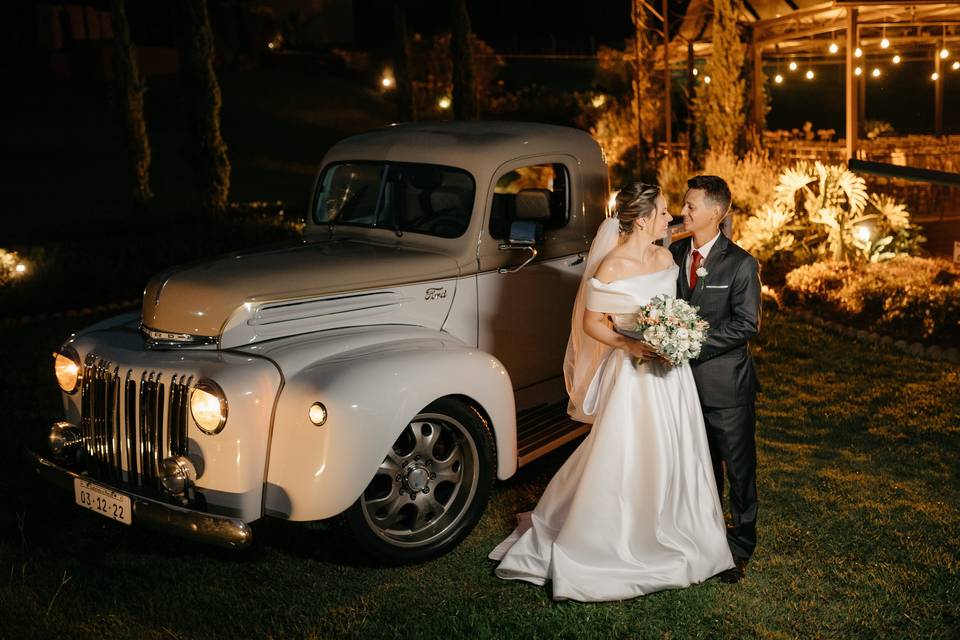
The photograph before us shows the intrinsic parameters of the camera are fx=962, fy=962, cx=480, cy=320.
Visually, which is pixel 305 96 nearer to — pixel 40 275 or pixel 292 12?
pixel 292 12

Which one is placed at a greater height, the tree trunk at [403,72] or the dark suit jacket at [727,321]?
the tree trunk at [403,72]

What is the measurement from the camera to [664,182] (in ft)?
49.2

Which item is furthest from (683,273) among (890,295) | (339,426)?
(890,295)

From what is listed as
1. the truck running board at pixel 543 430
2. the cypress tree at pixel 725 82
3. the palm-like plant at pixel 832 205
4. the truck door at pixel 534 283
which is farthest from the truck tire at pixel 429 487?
the cypress tree at pixel 725 82

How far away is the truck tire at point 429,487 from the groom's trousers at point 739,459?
1.20 m

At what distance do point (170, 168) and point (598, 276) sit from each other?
26468 mm

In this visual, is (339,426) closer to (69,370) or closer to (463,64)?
(69,370)

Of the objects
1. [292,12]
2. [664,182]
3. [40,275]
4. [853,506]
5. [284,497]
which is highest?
[292,12]

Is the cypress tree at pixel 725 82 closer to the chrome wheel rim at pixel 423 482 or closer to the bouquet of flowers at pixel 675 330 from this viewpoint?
the chrome wheel rim at pixel 423 482

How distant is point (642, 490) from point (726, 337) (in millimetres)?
→ 826

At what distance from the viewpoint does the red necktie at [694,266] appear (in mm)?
4648

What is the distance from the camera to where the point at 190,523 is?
13.9 feet

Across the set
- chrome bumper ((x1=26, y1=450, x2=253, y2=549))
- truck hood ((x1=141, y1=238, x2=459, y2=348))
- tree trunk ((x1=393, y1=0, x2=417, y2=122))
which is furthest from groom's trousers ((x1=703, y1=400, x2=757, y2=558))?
tree trunk ((x1=393, y1=0, x2=417, y2=122))

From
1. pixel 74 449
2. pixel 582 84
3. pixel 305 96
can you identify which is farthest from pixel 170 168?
pixel 74 449
